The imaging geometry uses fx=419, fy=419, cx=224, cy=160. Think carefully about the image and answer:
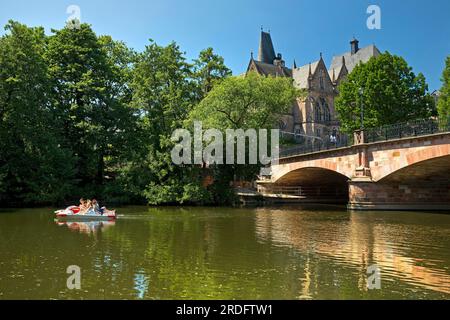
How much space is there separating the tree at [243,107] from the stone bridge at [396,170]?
215 inches

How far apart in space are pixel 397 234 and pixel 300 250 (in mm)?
6243

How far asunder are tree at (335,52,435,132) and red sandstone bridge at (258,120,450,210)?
10747 millimetres

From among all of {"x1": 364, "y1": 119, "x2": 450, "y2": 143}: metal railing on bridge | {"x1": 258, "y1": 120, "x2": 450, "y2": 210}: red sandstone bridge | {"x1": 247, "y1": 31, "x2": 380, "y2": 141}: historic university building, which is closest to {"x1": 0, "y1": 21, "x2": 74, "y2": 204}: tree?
{"x1": 258, "y1": 120, "x2": 450, "y2": 210}: red sandstone bridge

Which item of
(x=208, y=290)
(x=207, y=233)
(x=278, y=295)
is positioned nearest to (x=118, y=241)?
(x=207, y=233)

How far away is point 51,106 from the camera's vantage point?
117 ft

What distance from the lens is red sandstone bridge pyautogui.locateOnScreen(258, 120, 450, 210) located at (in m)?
25.3

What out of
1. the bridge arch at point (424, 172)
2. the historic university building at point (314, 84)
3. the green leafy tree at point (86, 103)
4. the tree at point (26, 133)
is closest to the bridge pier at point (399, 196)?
the bridge arch at point (424, 172)

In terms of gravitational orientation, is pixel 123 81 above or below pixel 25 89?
above

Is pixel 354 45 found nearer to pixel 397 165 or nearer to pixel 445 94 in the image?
pixel 445 94

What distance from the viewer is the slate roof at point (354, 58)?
8238cm

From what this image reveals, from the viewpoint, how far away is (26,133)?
106 feet

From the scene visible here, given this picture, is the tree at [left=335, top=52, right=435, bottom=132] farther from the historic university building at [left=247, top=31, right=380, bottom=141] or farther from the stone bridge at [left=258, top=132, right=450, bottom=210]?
the historic university building at [left=247, top=31, right=380, bottom=141]

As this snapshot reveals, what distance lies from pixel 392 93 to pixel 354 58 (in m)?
49.2
